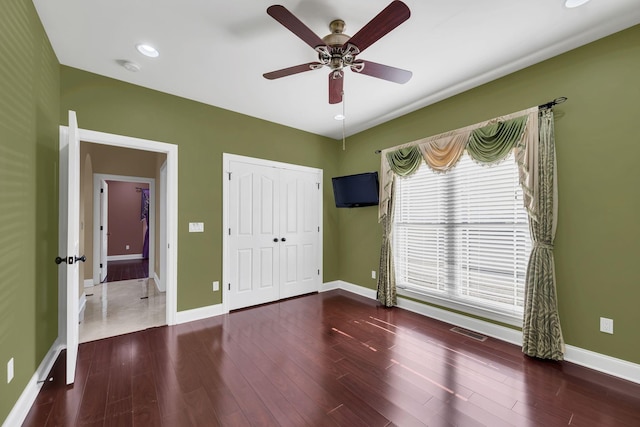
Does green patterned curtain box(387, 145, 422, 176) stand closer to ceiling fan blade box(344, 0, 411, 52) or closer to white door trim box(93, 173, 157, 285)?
ceiling fan blade box(344, 0, 411, 52)

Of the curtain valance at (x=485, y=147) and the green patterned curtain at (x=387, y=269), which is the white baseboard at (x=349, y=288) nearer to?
the green patterned curtain at (x=387, y=269)

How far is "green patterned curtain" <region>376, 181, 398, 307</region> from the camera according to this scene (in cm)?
387

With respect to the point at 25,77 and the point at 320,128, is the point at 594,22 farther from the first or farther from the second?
the point at 25,77

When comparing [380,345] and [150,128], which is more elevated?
[150,128]

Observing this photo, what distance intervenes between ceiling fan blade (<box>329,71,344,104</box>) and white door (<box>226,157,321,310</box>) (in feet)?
6.30

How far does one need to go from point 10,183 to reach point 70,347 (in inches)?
49.6

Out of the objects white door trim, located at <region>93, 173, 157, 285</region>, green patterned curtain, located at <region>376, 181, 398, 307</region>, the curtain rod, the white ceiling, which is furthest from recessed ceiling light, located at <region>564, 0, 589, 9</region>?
white door trim, located at <region>93, 173, 157, 285</region>

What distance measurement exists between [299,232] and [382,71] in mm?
2927

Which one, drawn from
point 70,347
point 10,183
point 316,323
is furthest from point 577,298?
point 10,183

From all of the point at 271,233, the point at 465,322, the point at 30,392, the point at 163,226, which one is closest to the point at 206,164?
the point at 271,233

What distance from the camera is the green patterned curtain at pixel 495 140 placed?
2.65 m

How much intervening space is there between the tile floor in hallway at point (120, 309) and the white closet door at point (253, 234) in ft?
3.61

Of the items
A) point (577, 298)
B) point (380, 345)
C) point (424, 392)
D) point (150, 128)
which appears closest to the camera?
point (424, 392)

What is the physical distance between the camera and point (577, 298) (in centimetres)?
237
